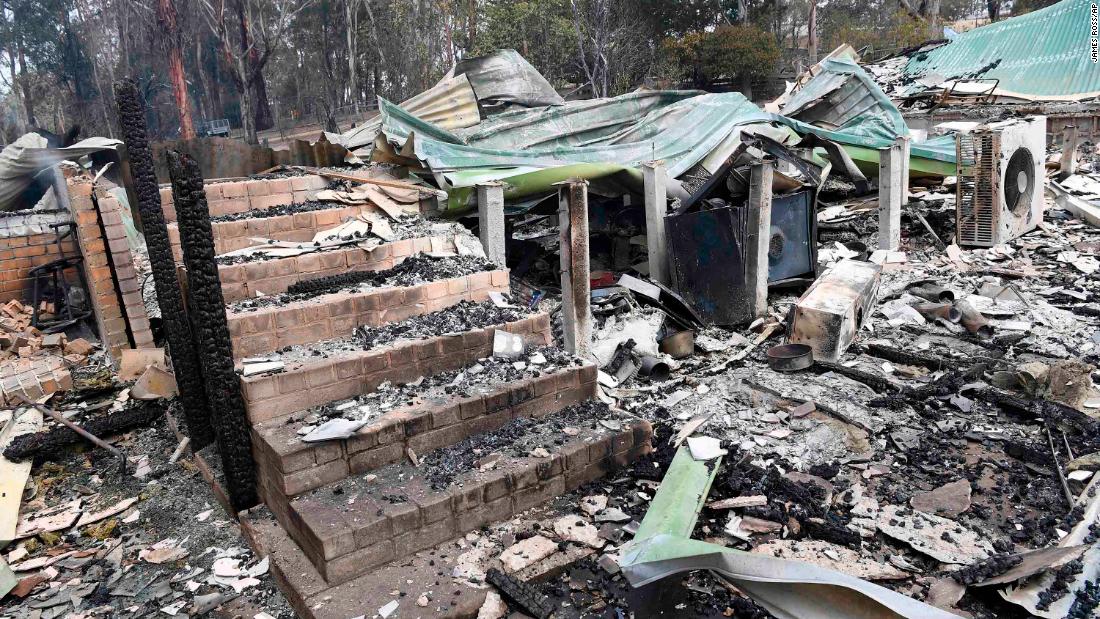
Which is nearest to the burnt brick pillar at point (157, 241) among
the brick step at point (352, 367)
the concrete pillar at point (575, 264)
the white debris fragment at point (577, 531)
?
the brick step at point (352, 367)

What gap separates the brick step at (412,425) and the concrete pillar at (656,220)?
10.6ft

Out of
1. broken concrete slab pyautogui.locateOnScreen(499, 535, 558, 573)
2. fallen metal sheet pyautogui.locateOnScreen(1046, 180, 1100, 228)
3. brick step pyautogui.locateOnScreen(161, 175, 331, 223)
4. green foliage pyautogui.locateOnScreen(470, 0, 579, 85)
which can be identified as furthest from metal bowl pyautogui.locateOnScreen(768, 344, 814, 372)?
green foliage pyautogui.locateOnScreen(470, 0, 579, 85)

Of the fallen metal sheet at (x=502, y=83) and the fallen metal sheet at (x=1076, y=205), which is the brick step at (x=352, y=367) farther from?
the fallen metal sheet at (x=1076, y=205)

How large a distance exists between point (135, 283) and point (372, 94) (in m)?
23.9

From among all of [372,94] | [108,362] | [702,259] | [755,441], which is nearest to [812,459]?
[755,441]

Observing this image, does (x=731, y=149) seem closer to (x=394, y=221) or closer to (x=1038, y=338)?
(x=1038, y=338)

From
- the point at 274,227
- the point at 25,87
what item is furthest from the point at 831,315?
the point at 25,87

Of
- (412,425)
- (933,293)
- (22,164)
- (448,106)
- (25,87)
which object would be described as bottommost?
(933,293)

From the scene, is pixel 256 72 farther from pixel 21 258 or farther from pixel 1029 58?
pixel 1029 58

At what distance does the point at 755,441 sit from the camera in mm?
4758

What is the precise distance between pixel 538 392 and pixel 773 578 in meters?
1.89

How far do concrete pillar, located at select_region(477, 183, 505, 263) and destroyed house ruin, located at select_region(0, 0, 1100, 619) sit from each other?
0.03 metres

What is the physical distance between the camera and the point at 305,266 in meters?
5.20

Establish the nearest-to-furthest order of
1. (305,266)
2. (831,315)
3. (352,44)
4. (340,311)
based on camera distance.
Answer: (340,311)
(305,266)
(831,315)
(352,44)
